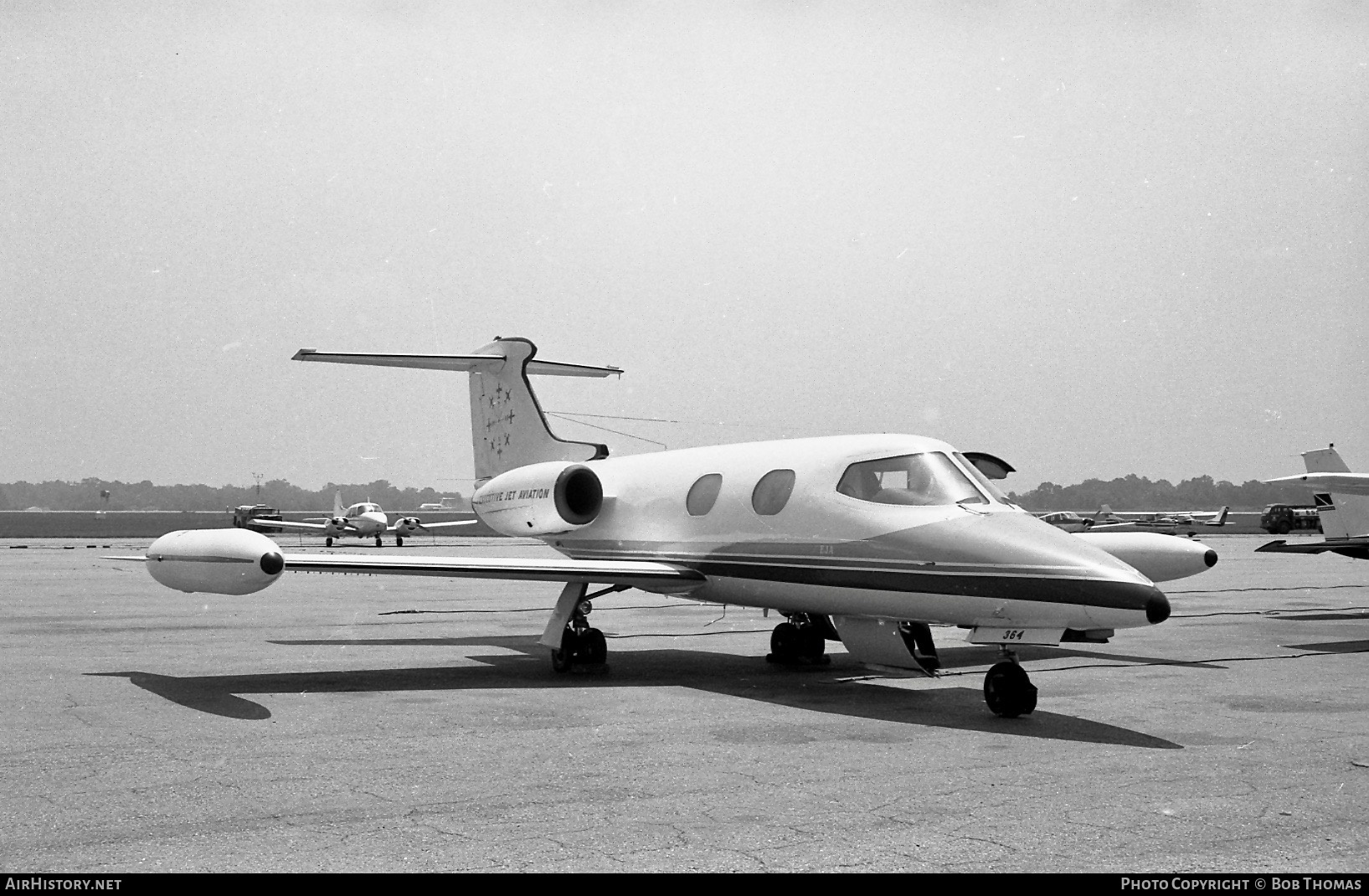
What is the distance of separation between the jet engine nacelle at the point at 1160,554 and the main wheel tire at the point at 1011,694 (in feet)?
13.5

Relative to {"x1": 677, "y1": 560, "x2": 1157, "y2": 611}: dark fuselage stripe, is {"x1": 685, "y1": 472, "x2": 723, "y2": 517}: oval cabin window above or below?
above

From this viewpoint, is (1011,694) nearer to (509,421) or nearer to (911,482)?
(911,482)

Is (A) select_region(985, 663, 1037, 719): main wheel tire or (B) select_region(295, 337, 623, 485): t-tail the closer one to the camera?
(A) select_region(985, 663, 1037, 719): main wheel tire

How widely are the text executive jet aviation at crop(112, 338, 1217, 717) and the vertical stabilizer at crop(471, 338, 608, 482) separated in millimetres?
1605

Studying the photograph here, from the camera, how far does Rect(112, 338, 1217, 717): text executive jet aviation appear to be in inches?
396

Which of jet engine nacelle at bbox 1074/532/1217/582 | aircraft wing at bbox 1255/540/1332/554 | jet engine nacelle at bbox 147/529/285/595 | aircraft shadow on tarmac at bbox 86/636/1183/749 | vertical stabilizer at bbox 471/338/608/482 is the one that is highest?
vertical stabilizer at bbox 471/338/608/482

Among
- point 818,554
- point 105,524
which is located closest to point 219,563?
point 818,554

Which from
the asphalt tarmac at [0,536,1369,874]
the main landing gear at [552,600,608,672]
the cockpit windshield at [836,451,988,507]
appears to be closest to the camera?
the asphalt tarmac at [0,536,1369,874]

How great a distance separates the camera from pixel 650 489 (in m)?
A: 14.9

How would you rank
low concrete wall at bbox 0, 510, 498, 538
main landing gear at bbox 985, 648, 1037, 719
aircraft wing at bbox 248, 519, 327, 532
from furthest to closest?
low concrete wall at bbox 0, 510, 498, 538 < aircraft wing at bbox 248, 519, 327, 532 < main landing gear at bbox 985, 648, 1037, 719

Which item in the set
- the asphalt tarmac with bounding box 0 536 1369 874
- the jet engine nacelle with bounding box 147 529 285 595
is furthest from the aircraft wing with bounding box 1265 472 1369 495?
the jet engine nacelle with bounding box 147 529 285 595

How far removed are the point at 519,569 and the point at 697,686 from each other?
228 centimetres

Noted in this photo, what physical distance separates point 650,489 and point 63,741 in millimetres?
7717

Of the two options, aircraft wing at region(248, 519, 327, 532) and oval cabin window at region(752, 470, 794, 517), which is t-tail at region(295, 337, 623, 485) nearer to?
oval cabin window at region(752, 470, 794, 517)
